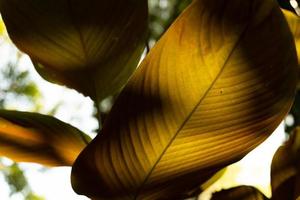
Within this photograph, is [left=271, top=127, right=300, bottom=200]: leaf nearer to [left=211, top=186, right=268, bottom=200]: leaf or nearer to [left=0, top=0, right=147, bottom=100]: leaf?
[left=211, top=186, right=268, bottom=200]: leaf

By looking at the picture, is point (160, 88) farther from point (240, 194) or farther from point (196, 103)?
point (240, 194)

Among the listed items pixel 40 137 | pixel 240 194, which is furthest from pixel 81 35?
pixel 240 194

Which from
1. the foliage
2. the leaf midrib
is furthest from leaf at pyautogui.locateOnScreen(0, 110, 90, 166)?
the leaf midrib

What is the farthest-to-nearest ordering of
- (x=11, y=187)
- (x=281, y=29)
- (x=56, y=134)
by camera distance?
(x=11, y=187)
(x=56, y=134)
(x=281, y=29)

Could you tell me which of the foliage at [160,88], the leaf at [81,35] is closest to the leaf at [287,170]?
the foliage at [160,88]

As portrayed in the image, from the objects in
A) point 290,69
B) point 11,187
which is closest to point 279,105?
point 290,69

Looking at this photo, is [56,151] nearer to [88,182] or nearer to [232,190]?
[88,182]

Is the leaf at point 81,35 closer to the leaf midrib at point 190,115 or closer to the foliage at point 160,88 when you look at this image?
the foliage at point 160,88

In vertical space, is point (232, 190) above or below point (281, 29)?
below
